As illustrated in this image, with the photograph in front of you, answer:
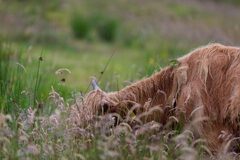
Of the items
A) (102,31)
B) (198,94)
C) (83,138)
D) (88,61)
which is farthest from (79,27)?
(83,138)

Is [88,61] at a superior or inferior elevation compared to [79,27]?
superior

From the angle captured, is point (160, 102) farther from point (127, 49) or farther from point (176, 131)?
point (127, 49)

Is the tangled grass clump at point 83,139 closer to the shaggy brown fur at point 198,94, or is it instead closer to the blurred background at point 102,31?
the shaggy brown fur at point 198,94

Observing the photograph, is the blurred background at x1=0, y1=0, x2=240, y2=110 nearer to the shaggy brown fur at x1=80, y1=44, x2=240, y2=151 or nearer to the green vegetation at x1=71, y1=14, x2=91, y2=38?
the green vegetation at x1=71, y1=14, x2=91, y2=38

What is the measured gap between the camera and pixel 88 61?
18875 mm

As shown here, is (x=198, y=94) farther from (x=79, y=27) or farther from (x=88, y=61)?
(x=79, y=27)

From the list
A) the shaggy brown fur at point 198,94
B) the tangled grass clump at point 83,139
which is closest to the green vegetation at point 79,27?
the shaggy brown fur at point 198,94

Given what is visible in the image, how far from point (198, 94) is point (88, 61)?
11.7 metres

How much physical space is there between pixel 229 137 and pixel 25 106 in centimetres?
199

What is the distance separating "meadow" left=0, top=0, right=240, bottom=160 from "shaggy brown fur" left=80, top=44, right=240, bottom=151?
17 centimetres

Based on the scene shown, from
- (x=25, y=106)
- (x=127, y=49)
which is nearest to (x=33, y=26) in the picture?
(x=127, y=49)

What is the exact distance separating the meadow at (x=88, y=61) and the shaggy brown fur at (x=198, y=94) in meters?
0.17

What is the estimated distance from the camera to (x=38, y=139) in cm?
664

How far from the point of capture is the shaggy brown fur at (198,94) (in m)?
7.14
